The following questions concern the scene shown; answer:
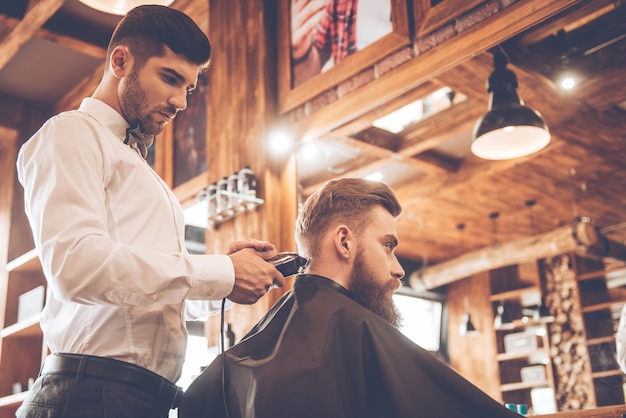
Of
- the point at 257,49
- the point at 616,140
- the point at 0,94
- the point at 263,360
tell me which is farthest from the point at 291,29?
the point at 0,94

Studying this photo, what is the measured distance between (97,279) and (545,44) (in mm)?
2372

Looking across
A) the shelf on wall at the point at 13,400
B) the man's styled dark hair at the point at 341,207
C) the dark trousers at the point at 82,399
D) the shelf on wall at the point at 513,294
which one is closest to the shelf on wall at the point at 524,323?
the shelf on wall at the point at 513,294

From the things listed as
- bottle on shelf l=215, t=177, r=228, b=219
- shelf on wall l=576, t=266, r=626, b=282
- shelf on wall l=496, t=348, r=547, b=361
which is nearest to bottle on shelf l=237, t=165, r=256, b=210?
bottle on shelf l=215, t=177, r=228, b=219

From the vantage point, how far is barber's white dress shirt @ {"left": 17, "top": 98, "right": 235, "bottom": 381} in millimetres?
1287

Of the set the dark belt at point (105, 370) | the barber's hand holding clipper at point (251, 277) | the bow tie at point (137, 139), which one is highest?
the bow tie at point (137, 139)

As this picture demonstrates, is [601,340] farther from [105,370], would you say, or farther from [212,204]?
[105,370]

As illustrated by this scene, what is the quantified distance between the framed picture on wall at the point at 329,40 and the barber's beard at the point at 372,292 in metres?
1.70

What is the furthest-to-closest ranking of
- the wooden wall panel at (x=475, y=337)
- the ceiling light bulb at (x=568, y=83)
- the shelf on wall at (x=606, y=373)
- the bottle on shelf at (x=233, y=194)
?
the bottle on shelf at (x=233, y=194) → the wooden wall panel at (x=475, y=337) → the ceiling light bulb at (x=568, y=83) → the shelf on wall at (x=606, y=373)

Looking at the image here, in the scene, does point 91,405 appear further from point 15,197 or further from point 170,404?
point 15,197

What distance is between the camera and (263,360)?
5.05 ft

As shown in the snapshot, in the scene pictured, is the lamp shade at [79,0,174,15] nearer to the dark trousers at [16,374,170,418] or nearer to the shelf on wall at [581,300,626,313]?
the dark trousers at [16,374,170,418]

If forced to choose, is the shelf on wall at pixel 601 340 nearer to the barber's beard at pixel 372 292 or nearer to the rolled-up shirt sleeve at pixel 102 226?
the barber's beard at pixel 372 292

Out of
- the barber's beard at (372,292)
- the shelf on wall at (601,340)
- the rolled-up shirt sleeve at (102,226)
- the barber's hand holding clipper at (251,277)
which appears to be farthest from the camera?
the shelf on wall at (601,340)

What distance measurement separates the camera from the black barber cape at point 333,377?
4.69 feet
